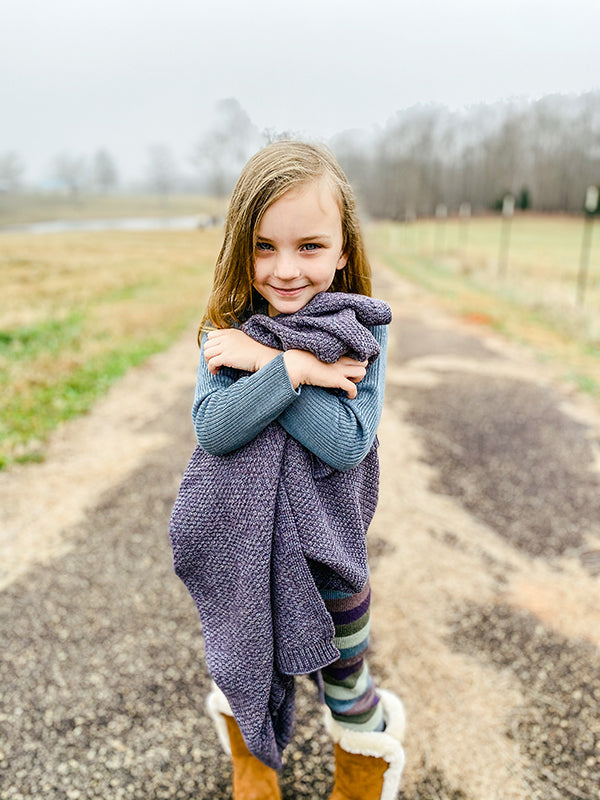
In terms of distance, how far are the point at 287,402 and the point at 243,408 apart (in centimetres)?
10

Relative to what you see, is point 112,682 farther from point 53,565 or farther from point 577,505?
point 577,505

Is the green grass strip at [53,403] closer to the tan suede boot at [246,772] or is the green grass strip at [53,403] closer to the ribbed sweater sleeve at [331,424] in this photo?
the tan suede boot at [246,772]

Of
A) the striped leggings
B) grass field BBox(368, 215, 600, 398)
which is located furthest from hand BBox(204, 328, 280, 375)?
grass field BBox(368, 215, 600, 398)

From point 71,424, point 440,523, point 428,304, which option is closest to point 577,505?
point 440,523

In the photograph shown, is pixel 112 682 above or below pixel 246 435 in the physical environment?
below

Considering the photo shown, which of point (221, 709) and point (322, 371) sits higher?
point (322, 371)

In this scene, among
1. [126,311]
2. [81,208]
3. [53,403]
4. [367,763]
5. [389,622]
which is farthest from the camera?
[81,208]

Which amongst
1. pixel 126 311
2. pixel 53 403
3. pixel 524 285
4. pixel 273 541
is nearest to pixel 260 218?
pixel 273 541

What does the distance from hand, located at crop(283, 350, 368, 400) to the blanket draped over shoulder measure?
0.02 meters

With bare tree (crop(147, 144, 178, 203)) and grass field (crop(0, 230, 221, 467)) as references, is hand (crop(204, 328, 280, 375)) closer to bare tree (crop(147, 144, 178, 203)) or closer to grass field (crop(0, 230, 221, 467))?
grass field (crop(0, 230, 221, 467))

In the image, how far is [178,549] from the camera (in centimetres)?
146

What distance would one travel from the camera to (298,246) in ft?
4.35

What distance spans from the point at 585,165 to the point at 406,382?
55017 mm

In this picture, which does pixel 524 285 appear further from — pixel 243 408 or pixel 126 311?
pixel 243 408
